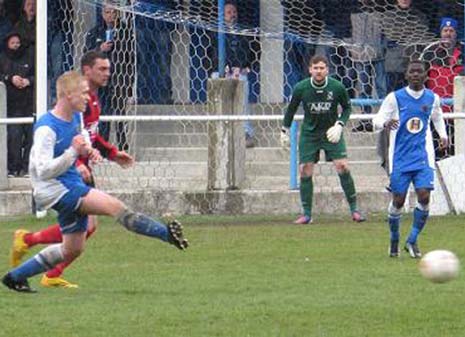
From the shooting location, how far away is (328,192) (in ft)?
69.1

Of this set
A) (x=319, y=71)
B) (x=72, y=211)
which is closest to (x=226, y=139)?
(x=319, y=71)

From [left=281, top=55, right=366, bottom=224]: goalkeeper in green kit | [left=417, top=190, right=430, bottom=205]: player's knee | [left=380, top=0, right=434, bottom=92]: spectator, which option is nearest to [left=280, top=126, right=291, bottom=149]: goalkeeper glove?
[left=281, top=55, right=366, bottom=224]: goalkeeper in green kit

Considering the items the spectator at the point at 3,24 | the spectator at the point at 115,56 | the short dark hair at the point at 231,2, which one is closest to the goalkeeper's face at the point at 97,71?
the spectator at the point at 115,56

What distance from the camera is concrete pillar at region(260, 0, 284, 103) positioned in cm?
2423

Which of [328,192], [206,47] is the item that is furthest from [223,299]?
[206,47]

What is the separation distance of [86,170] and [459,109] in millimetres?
8899

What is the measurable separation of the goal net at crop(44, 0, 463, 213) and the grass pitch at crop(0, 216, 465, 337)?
3.36 metres

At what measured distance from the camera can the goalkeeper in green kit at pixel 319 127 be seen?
19.6 meters

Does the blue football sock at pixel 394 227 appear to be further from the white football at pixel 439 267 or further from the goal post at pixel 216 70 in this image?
the goal post at pixel 216 70

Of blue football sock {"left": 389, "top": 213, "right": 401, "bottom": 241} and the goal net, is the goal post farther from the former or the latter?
blue football sock {"left": 389, "top": 213, "right": 401, "bottom": 241}

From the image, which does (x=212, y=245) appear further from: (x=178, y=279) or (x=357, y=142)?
(x=357, y=142)

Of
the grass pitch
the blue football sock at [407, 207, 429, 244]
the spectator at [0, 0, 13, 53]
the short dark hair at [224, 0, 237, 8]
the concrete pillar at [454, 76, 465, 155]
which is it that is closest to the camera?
the grass pitch

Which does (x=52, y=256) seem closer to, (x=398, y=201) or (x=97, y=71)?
(x=97, y=71)

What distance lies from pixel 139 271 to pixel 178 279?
834mm
